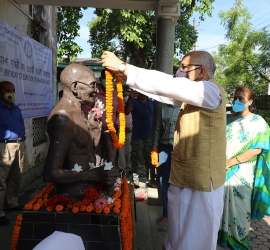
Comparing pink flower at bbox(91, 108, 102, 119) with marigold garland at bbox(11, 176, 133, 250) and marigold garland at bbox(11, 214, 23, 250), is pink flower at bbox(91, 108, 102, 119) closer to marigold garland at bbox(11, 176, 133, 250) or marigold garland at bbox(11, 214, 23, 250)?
marigold garland at bbox(11, 176, 133, 250)

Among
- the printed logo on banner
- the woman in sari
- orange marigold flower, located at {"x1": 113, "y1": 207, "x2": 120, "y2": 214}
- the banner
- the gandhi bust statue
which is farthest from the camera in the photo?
the printed logo on banner

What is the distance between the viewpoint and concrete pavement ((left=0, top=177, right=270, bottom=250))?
319 cm

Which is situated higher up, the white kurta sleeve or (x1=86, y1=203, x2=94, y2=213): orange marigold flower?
the white kurta sleeve

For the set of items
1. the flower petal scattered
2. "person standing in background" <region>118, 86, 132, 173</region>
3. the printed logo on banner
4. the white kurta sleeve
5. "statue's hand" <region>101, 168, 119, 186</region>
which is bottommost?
"person standing in background" <region>118, 86, 132, 173</region>

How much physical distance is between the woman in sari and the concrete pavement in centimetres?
29

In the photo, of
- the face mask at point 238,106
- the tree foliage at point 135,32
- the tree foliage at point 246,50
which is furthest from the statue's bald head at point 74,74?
the tree foliage at point 246,50

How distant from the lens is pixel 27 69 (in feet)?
15.8

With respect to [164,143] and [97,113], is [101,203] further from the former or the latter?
[164,143]

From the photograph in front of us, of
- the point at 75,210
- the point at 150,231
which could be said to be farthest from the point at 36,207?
the point at 150,231

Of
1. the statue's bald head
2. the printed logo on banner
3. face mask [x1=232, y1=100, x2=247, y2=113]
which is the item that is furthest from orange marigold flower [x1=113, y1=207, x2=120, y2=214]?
the printed logo on banner

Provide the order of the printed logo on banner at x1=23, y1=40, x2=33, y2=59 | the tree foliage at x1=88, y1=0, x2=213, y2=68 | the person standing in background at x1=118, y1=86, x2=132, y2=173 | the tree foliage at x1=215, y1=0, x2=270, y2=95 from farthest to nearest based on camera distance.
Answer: the tree foliage at x1=215, y1=0, x2=270, y2=95 < the tree foliage at x1=88, y1=0, x2=213, y2=68 < the person standing in background at x1=118, y1=86, x2=132, y2=173 < the printed logo on banner at x1=23, y1=40, x2=33, y2=59

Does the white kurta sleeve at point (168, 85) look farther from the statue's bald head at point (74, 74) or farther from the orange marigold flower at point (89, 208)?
the orange marigold flower at point (89, 208)

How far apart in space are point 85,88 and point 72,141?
1.37 ft

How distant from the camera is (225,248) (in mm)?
3293
